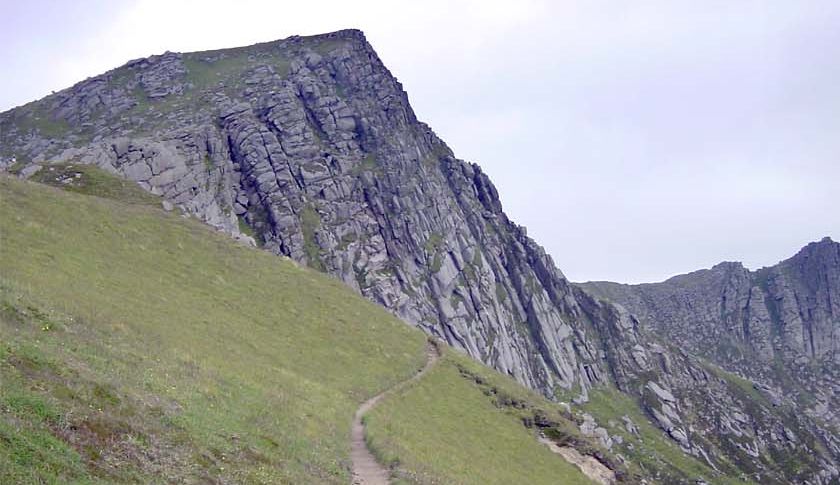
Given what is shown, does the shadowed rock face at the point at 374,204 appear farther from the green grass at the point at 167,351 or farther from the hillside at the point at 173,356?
the hillside at the point at 173,356

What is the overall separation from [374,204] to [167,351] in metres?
112

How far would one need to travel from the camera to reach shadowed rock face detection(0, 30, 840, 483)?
418ft

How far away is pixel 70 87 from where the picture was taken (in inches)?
6147

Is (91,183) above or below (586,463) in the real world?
above

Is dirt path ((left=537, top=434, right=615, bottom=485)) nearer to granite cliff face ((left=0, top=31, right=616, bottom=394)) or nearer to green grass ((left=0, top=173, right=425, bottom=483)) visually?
green grass ((left=0, top=173, right=425, bottom=483))

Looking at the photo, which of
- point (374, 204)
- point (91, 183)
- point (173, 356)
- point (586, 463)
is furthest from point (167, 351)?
point (374, 204)

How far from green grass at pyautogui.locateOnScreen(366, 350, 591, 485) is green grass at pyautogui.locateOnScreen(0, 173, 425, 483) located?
2.75 meters

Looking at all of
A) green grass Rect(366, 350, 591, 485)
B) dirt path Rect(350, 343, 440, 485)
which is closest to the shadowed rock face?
green grass Rect(366, 350, 591, 485)

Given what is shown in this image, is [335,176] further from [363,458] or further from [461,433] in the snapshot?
[363,458]

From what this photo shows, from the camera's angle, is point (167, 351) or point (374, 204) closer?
point (167, 351)

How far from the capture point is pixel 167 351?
1382 inches

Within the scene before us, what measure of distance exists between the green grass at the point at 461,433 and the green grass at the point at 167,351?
2754mm

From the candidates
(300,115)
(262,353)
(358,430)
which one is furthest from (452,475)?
(300,115)

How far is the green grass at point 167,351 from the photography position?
18562mm
